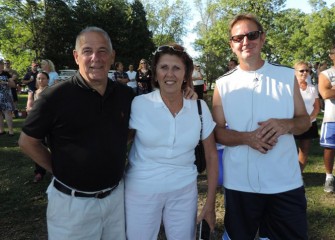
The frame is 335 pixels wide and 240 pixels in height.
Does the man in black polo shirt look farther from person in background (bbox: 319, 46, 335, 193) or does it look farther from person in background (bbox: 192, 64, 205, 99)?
person in background (bbox: 192, 64, 205, 99)

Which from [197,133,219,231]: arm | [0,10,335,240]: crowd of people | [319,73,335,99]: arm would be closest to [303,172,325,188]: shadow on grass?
[319,73,335,99]: arm

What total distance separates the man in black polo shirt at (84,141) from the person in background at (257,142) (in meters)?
0.86

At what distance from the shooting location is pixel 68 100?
7.50 ft

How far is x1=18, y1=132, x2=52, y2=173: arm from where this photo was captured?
2.39 meters

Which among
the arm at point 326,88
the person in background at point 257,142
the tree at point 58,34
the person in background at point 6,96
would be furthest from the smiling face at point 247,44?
the tree at point 58,34

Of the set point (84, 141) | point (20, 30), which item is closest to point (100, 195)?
point (84, 141)

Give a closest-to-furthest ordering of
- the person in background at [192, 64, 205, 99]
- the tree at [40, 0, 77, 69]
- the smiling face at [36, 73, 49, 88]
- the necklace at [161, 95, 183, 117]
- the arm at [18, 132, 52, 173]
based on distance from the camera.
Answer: the arm at [18, 132, 52, 173] < the necklace at [161, 95, 183, 117] < the smiling face at [36, 73, 49, 88] < the person in background at [192, 64, 205, 99] < the tree at [40, 0, 77, 69]

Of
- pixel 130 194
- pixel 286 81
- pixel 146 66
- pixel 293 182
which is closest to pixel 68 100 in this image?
pixel 130 194

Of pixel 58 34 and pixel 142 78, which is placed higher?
pixel 58 34

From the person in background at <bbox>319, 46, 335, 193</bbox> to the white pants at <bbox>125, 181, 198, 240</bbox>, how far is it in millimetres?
3052

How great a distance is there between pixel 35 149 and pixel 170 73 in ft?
3.78

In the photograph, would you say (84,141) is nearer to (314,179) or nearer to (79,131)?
(79,131)

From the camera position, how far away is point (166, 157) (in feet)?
7.95

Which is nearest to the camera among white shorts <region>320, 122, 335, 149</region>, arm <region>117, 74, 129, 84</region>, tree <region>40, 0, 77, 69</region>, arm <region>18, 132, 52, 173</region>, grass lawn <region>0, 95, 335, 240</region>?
arm <region>18, 132, 52, 173</region>
